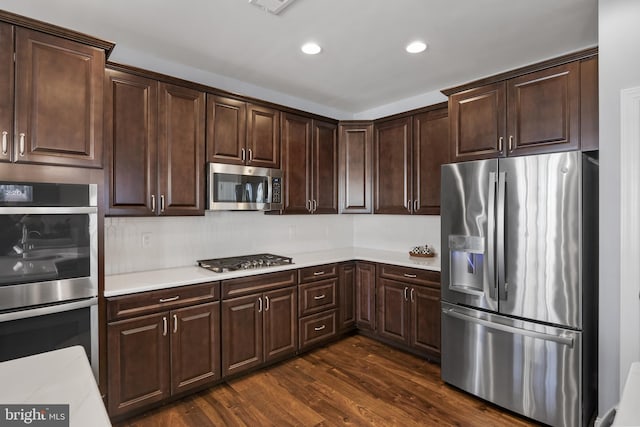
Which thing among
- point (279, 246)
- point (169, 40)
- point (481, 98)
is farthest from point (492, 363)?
point (169, 40)

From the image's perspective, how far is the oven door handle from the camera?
5.94 ft

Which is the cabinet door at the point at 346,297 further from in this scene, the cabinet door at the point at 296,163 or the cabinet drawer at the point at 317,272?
the cabinet door at the point at 296,163

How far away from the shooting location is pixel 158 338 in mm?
2416

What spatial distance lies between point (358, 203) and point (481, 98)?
1.76 metres

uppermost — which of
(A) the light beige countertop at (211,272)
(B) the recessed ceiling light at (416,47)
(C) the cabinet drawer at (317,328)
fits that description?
(B) the recessed ceiling light at (416,47)

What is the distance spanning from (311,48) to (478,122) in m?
1.44

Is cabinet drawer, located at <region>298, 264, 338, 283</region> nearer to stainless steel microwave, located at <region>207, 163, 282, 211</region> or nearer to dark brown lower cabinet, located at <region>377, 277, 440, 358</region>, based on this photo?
dark brown lower cabinet, located at <region>377, 277, 440, 358</region>

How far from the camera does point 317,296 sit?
3.44 metres

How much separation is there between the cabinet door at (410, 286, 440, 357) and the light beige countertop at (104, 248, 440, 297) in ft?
0.82

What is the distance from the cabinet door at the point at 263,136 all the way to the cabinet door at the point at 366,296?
1.45m

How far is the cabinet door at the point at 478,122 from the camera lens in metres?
2.60

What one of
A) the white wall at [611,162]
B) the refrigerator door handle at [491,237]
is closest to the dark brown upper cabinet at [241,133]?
the refrigerator door handle at [491,237]

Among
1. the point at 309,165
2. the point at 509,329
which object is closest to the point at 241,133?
the point at 309,165

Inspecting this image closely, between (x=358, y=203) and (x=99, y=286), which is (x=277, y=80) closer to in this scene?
(x=358, y=203)
